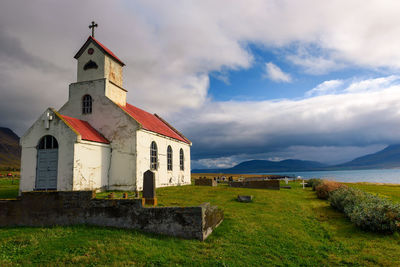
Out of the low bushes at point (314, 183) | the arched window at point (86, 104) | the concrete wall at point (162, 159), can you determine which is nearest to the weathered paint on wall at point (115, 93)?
the arched window at point (86, 104)

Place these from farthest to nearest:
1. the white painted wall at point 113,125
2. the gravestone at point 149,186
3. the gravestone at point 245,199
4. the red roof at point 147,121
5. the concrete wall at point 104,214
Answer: the red roof at point 147,121 → the white painted wall at point 113,125 → the gravestone at point 245,199 → the gravestone at point 149,186 → the concrete wall at point 104,214

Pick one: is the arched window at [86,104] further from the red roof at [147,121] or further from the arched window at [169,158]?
the arched window at [169,158]

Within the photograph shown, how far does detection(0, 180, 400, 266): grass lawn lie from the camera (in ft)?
26.0

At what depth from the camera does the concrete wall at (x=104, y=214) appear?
31.4ft

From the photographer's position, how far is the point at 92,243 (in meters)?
8.67

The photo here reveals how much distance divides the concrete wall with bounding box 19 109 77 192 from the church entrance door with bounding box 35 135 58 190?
298 mm

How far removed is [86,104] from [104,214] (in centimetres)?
1462

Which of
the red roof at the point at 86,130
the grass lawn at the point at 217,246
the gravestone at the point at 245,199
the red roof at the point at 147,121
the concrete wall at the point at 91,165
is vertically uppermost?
the red roof at the point at 147,121

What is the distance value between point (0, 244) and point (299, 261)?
10.6 m

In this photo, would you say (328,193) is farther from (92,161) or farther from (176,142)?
(92,161)

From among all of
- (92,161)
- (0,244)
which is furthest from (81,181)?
(0,244)

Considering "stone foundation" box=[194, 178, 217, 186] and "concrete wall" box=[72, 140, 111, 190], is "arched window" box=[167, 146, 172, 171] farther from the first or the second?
"concrete wall" box=[72, 140, 111, 190]

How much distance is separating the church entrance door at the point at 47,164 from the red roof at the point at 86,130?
5.47 feet

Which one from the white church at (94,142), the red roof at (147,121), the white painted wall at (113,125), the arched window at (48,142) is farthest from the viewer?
the red roof at (147,121)
